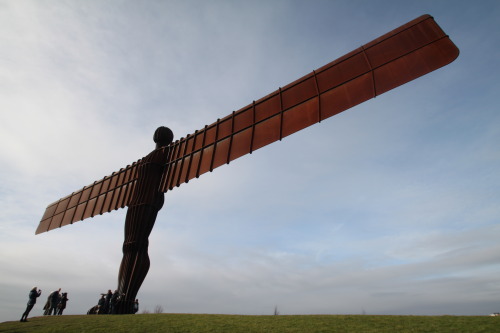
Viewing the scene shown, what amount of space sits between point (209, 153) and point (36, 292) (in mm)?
9363

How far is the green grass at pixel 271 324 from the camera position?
27.2ft

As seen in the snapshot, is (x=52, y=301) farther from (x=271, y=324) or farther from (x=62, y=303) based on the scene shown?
(x=271, y=324)

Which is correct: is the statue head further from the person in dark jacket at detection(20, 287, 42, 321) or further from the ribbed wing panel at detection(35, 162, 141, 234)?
the person in dark jacket at detection(20, 287, 42, 321)

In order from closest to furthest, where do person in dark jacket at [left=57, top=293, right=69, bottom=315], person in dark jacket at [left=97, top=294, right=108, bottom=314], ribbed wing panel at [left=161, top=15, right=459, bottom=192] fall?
ribbed wing panel at [left=161, top=15, right=459, bottom=192] < person in dark jacket at [left=97, top=294, right=108, bottom=314] < person in dark jacket at [left=57, top=293, right=69, bottom=315]

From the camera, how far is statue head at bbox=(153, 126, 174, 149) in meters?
15.4

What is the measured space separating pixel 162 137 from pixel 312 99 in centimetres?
813

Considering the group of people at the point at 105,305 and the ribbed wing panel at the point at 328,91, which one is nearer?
the ribbed wing panel at the point at 328,91

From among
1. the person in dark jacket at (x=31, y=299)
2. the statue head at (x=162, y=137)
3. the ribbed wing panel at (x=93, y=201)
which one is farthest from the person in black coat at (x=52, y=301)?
the statue head at (x=162, y=137)

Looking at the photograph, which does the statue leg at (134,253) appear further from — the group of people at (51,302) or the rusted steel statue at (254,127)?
the group of people at (51,302)

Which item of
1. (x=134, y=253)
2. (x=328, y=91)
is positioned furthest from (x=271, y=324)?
(x=328, y=91)

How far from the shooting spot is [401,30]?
31.6ft

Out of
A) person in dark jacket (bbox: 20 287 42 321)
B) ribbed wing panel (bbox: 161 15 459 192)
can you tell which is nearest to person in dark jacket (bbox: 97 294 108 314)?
person in dark jacket (bbox: 20 287 42 321)

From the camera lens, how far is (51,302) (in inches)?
604

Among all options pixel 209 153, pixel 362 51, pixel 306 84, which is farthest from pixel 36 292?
pixel 362 51
